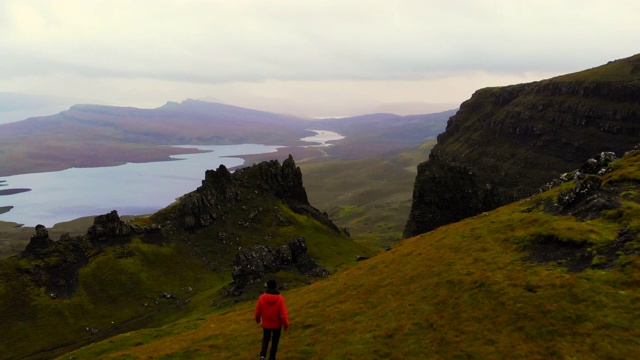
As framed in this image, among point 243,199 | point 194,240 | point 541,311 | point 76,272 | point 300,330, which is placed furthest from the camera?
point 243,199

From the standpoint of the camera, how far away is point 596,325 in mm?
25125

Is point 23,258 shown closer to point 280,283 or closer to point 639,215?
point 280,283

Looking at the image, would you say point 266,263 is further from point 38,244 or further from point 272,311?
point 38,244

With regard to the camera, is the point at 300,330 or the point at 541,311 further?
the point at 300,330

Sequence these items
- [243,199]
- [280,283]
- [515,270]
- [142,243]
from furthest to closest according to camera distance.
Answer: [243,199]
[142,243]
[280,283]
[515,270]

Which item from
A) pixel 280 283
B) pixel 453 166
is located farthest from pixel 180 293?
pixel 453 166

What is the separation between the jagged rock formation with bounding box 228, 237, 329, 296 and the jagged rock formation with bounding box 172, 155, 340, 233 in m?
49.1

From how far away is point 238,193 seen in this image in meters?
151

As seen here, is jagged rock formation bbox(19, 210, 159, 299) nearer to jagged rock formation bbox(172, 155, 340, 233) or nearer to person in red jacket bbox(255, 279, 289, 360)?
jagged rock formation bbox(172, 155, 340, 233)

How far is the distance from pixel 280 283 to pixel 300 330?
159ft

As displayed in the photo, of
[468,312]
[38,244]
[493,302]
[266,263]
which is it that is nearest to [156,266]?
[38,244]

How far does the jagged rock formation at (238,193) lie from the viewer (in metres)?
135

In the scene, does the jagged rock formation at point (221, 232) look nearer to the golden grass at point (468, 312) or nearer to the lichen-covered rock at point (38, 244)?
the lichen-covered rock at point (38, 244)

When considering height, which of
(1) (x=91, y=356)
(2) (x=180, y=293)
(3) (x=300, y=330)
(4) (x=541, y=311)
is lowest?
(2) (x=180, y=293)
